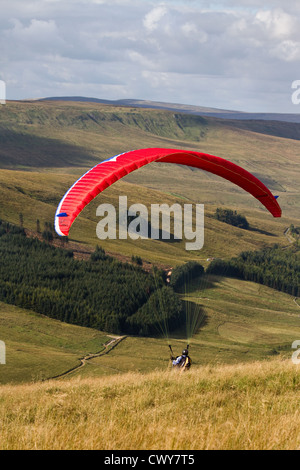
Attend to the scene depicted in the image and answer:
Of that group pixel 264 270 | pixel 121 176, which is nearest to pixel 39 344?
pixel 121 176

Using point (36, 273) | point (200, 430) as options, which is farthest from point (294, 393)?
point (36, 273)

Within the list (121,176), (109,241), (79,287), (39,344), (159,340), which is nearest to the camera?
(121,176)

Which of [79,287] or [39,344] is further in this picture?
[79,287]

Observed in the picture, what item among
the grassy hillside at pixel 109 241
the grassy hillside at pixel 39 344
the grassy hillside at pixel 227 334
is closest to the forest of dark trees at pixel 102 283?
the grassy hillside at pixel 39 344

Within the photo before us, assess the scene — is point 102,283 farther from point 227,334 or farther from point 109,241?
point 109,241

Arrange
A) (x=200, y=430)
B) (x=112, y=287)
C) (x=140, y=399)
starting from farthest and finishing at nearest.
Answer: (x=112, y=287), (x=140, y=399), (x=200, y=430)
